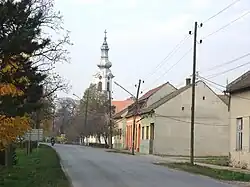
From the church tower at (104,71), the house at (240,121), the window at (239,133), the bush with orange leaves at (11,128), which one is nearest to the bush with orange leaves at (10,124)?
the bush with orange leaves at (11,128)

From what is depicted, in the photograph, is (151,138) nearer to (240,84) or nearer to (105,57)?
(240,84)

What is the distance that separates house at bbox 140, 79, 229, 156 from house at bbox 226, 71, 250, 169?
2398cm

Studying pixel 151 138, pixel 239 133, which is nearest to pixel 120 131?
pixel 151 138

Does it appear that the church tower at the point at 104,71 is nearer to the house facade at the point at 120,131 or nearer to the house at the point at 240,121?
the house facade at the point at 120,131

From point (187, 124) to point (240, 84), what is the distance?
27.3 m

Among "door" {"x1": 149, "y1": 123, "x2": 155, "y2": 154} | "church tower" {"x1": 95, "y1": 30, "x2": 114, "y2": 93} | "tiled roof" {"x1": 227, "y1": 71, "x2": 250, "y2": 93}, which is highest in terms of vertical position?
"church tower" {"x1": 95, "y1": 30, "x2": 114, "y2": 93}

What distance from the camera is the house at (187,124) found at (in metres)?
66.8

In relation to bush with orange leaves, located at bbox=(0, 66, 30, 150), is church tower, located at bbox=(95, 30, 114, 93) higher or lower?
higher

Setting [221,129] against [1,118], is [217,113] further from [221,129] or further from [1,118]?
[1,118]

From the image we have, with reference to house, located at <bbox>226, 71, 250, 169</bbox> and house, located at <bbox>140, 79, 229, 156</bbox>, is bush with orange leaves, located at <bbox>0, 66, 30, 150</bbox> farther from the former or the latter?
house, located at <bbox>140, 79, 229, 156</bbox>

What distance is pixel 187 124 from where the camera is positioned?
6806 cm

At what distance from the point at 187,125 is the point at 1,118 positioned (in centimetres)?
4452

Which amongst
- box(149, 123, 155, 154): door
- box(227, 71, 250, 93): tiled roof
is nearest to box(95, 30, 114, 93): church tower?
box(149, 123, 155, 154): door

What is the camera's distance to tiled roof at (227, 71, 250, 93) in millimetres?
39781
